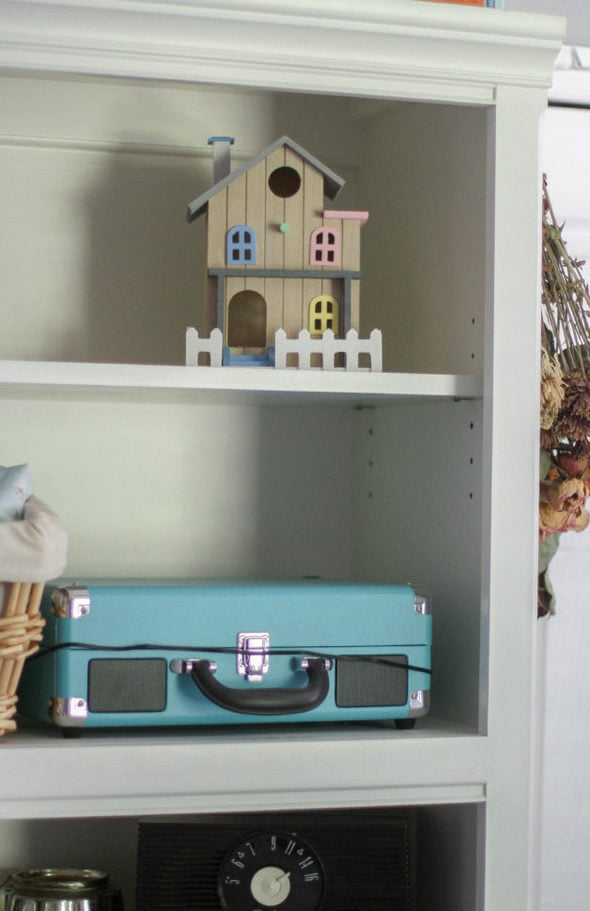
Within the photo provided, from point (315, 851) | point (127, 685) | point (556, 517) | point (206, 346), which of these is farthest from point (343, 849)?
point (206, 346)

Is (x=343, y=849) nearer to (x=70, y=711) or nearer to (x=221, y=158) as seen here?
(x=70, y=711)

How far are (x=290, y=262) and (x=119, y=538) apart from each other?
423 millimetres

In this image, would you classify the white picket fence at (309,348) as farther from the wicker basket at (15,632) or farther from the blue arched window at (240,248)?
the wicker basket at (15,632)

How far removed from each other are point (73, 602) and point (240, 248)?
402 mm

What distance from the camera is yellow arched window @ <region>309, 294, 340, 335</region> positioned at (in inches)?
Answer: 50.2

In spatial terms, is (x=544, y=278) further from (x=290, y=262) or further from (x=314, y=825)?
(x=314, y=825)

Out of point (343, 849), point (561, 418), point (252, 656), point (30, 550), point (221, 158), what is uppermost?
point (221, 158)

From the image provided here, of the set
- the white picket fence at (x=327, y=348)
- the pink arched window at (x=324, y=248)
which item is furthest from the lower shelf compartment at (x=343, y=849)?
the pink arched window at (x=324, y=248)

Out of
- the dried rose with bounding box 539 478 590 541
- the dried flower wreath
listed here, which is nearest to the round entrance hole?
the dried flower wreath

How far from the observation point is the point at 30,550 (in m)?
1.07

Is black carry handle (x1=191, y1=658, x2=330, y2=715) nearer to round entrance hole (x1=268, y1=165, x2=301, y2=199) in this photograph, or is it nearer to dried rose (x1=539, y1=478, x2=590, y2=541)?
dried rose (x1=539, y1=478, x2=590, y2=541)

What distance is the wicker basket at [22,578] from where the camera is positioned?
1.07 m

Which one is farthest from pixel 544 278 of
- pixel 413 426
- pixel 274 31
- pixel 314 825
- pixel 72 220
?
pixel 314 825

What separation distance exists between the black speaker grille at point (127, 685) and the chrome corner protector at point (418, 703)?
251 millimetres
